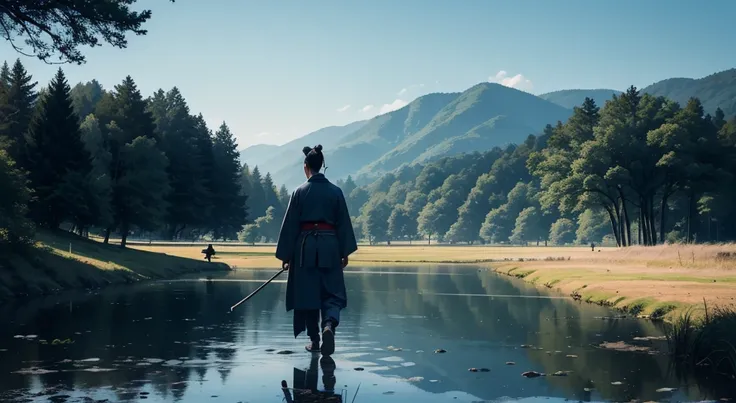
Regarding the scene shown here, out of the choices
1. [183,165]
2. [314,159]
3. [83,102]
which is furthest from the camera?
[83,102]

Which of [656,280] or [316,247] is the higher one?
[316,247]

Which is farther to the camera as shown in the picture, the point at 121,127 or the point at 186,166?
the point at 186,166

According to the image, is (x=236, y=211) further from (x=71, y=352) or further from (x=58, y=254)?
(x=71, y=352)

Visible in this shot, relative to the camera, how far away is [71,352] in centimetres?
1602

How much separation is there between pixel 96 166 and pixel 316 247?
60.3m

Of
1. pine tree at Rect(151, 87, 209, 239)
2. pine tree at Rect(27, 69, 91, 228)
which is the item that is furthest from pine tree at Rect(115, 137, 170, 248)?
pine tree at Rect(151, 87, 209, 239)

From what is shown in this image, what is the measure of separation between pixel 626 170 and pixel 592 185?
13.8ft

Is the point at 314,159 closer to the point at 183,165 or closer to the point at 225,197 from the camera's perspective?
the point at 183,165

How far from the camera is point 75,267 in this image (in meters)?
42.4

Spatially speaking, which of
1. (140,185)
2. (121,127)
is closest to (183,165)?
(121,127)

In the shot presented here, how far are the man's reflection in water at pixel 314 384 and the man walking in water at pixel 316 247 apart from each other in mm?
552

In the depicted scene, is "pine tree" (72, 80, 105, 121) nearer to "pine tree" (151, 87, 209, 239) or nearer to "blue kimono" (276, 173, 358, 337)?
"pine tree" (151, 87, 209, 239)

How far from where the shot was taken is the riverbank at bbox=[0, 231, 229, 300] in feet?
116

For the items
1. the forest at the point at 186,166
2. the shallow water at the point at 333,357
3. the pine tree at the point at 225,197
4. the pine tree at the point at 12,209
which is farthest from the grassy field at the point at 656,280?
the pine tree at the point at 225,197
